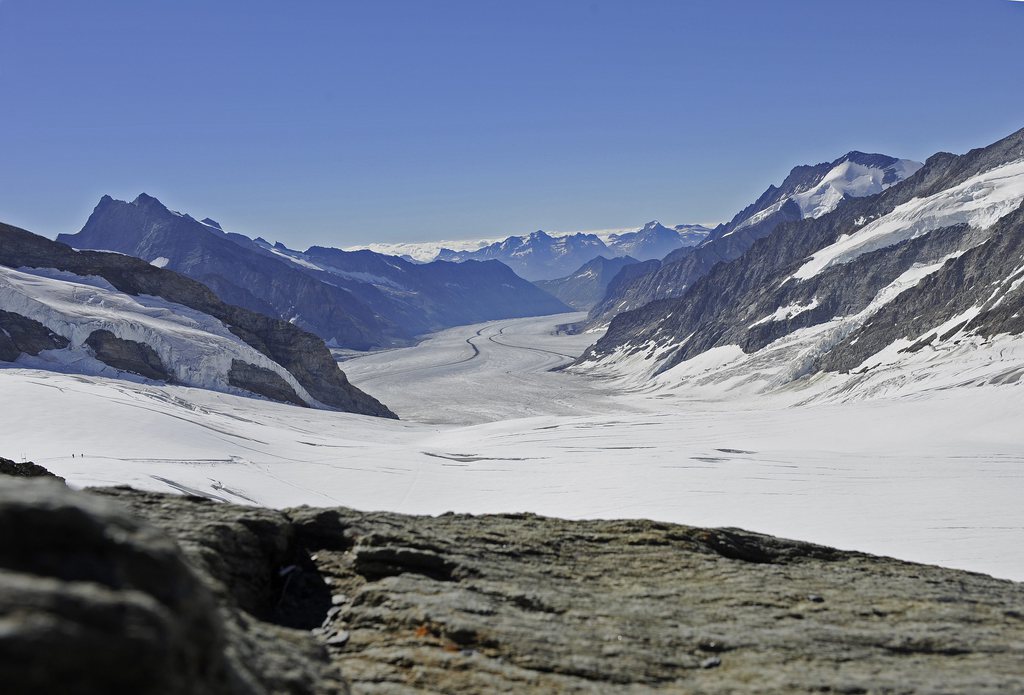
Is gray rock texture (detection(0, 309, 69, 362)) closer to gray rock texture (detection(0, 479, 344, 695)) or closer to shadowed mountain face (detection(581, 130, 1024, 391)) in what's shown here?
gray rock texture (detection(0, 479, 344, 695))

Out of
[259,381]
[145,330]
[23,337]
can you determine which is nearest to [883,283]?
[259,381]

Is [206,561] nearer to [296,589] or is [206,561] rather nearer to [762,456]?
[296,589]

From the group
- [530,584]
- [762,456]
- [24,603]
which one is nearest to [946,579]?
[530,584]

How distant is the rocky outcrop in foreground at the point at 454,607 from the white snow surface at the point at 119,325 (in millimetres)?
51356

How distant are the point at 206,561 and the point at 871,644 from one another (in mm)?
5667

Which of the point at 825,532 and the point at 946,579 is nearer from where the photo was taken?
the point at 946,579

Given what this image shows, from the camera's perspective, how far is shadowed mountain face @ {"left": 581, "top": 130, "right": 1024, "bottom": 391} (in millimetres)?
79688

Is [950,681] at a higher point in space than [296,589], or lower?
higher

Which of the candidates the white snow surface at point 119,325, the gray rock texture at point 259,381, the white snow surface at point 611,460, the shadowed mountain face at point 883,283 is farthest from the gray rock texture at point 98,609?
the shadowed mountain face at point 883,283

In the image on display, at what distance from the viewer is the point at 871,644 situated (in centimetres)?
670

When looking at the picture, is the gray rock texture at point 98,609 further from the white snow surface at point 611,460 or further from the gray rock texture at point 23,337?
the gray rock texture at point 23,337

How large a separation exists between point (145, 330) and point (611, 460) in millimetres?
38586

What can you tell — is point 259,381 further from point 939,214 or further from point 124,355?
point 939,214

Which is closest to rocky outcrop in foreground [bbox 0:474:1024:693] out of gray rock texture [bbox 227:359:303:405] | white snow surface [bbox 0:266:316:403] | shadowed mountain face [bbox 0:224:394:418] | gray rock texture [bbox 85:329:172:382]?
gray rock texture [bbox 85:329:172:382]
